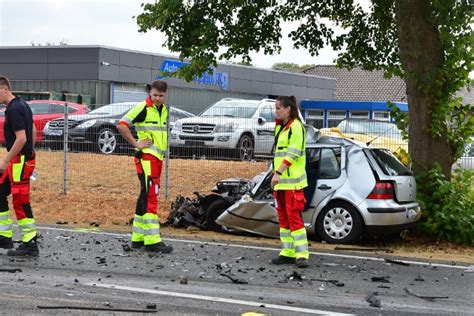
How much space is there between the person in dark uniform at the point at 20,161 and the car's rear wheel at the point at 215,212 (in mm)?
3501

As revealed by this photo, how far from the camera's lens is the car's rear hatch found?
1096 centimetres

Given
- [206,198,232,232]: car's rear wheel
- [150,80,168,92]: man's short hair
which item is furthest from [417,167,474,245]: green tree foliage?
[150,80,168,92]: man's short hair

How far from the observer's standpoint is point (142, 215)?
9.77 metres

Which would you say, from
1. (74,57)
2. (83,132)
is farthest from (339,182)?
(74,57)

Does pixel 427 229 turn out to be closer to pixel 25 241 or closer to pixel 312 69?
pixel 25 241

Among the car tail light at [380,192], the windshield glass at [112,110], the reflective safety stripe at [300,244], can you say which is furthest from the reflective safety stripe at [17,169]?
the windshield glass at [112,110]

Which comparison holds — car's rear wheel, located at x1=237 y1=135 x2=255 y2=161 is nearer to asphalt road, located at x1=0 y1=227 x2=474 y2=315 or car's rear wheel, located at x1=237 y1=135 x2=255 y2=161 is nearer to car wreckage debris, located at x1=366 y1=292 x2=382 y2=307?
asphalt road, located at x1=0 y1=227 x2=474 y2=315

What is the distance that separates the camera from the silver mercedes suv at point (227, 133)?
16188mm

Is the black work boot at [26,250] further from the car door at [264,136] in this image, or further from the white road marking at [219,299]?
the car door at [264,136]

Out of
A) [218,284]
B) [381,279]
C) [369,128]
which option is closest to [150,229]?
[218,284]

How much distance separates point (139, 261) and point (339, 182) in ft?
11.0

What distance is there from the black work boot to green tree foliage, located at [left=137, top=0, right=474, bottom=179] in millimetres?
5175

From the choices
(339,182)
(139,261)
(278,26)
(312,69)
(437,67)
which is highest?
(312,69)

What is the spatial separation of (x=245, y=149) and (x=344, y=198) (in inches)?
213
